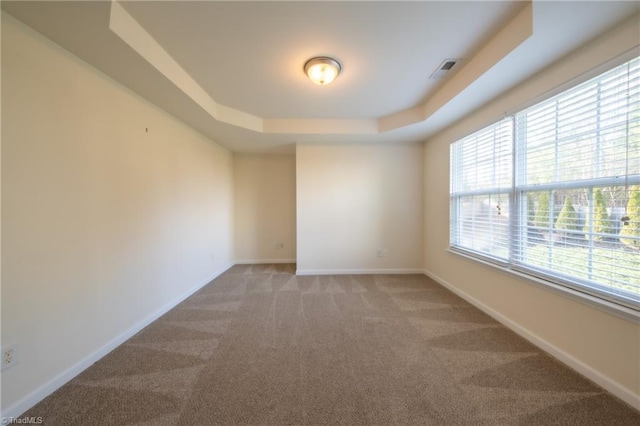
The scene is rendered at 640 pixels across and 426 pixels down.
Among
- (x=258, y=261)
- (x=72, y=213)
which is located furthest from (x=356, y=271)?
(x=72, y=213)

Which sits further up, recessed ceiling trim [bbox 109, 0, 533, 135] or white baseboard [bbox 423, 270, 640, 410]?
recessed ceiling trim [bbox 109, 0, 533, 135]

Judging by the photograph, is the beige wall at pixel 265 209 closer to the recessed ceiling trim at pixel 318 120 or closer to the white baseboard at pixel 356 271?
the white baseboard at pixel 356 271

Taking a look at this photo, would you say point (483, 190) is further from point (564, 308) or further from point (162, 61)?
point (162, 61)

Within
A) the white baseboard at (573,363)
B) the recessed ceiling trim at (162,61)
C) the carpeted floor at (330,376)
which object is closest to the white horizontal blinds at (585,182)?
the white baseboard at (573,363)

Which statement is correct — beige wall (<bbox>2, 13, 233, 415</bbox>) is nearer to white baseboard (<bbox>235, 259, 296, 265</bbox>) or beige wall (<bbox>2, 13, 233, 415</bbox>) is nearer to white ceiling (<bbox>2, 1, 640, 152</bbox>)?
white ceiling (<bbox>2, 1, 640, 152</bbox>)

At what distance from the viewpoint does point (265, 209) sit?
4.70m

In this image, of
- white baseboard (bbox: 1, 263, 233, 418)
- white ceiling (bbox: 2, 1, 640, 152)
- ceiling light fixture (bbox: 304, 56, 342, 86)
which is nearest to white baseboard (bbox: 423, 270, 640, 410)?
white ceiling (bbox: 2, 1, 640, 152)

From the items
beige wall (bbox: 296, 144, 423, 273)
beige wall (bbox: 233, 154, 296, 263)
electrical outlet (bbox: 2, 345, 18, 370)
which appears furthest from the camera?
beige wall (bbox: 233, 154, 296, 263)

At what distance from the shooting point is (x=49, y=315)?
146cm

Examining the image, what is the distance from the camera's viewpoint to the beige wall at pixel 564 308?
137 cm

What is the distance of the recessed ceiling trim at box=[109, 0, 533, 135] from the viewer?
58.2 inches

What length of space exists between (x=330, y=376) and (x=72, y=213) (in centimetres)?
217

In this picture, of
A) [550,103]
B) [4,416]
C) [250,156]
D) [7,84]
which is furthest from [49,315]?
[550,103]

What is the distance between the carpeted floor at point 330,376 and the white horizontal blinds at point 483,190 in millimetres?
834
